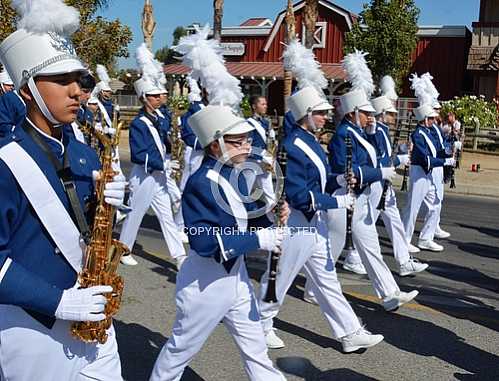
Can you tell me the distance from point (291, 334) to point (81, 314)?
340 centimetres

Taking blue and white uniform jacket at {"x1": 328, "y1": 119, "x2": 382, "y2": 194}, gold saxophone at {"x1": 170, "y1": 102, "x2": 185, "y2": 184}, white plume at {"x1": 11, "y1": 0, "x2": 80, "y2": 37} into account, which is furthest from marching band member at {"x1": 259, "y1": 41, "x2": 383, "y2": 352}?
gold saxophone at {"x1": 170, "y1": 102, "x2": 185, "y2": 184}

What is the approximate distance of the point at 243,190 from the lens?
4.24m

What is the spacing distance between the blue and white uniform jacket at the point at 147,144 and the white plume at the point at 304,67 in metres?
1.80

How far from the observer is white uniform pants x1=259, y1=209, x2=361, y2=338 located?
17.7 ft

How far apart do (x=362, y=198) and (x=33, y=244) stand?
440cm

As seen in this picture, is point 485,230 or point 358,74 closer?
point 358,74

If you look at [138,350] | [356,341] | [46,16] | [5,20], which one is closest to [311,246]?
[356,341]

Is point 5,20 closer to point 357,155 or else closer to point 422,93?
point 422,93

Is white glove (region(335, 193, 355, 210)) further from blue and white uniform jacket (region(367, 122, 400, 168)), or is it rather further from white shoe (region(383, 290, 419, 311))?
blue and white uniform jacket (region(367, 122, 400, 168))

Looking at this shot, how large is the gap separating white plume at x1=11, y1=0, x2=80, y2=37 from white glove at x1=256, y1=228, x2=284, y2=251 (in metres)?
1.75

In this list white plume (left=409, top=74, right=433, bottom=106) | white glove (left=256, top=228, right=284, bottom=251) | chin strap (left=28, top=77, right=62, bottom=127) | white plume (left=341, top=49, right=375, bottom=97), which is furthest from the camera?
white plume (left=409, top=74, right=433, bottom=106)

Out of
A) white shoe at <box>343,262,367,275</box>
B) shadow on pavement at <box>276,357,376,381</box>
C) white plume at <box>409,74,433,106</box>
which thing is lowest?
white shoe at <box>343,262,367,275</box>

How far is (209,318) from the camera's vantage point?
4086 millimetres

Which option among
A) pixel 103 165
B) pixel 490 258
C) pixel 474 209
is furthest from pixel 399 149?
pixel 103 165
